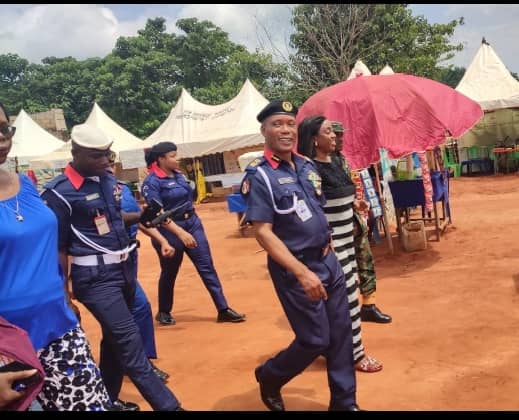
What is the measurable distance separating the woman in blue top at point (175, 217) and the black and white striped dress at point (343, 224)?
1.92 metres

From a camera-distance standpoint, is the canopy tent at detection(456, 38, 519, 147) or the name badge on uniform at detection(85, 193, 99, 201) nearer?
the name badge on uniform at detection(85, 193, 99, 201)

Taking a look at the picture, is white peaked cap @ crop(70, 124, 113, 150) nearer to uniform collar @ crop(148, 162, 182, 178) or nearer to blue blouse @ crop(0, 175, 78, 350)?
blue blouse @ crop(0, 175, 78, 350)

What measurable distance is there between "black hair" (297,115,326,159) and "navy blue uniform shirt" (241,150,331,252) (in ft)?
2.43

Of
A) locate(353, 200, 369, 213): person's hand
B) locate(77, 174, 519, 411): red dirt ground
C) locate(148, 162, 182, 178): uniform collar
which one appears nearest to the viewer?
locate(77, 174, 519, 411): red dirt ground

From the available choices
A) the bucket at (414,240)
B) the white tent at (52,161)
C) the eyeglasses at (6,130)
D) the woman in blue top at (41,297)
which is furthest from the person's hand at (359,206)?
the white tent at (52,161)

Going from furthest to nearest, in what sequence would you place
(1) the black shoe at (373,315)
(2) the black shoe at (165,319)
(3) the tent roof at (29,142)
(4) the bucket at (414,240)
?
1. (3) the tent roof at (29,142)
2. (4) the bucket at (414,240)
3. (2) the black shoe at (165,319)
4. (1) the black shoe at (373,315)

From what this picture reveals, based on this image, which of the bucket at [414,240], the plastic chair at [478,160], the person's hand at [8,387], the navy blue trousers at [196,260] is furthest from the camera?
the plastic chair at [478,160]

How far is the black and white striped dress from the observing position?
3.65 m

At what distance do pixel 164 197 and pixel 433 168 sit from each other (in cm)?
581

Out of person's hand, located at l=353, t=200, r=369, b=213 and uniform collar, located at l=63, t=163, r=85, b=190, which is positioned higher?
uniform collar, located at l=63, t=163, r=85, b=190

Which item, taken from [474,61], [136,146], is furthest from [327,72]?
[136,146]

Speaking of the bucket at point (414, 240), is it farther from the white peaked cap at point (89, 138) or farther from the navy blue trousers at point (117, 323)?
the white peaked cap at point (89, 138)

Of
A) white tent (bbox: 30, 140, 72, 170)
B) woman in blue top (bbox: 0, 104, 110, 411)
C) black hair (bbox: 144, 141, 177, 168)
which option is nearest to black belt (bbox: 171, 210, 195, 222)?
black hair (bbox: 144, 141, 177, 168)

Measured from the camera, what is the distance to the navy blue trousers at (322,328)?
2.92 m
